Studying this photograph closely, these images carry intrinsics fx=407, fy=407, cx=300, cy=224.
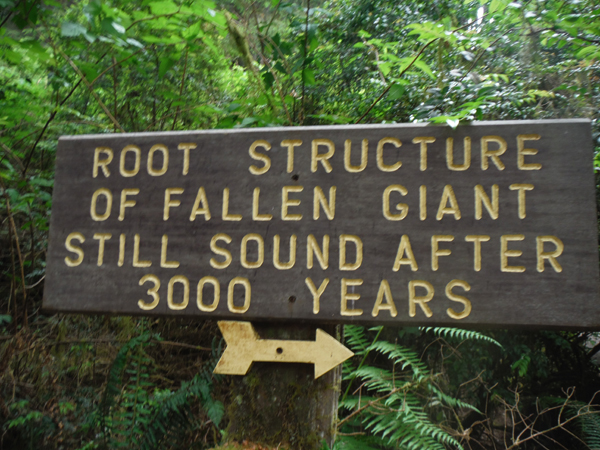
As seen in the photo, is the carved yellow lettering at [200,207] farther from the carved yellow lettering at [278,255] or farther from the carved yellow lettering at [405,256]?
the carved yellow lettering at [405,256]

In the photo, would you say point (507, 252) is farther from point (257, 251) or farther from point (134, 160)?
point (134, 160)

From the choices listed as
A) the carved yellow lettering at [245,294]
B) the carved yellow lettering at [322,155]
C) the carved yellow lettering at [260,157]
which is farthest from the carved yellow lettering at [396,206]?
the carved yellow lettering at [245,294]

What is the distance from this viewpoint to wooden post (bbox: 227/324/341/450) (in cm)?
146

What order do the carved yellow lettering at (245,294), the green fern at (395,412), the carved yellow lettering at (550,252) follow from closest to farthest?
1. the carved yellow lettering at (550,252)
2. the carved yellow lettering at (245,294)
3. the green fern at (395,412)

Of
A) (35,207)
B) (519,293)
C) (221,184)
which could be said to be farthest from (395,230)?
(35,207)

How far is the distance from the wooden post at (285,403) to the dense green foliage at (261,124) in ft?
1.31

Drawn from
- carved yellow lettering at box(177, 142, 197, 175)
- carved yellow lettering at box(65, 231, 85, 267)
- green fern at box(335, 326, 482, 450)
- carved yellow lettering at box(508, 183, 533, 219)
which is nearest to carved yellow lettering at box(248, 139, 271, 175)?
carved yellow lettering at box(177, 142, 197, 175)

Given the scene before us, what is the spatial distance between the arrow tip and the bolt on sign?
9 centimetres

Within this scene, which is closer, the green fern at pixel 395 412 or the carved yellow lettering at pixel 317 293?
the carved yellow lettering at pixel 317 293

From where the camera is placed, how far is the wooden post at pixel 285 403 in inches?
57.3

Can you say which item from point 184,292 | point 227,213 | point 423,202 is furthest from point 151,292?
point 423,202

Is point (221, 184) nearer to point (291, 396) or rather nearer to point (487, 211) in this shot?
point (291, 396)

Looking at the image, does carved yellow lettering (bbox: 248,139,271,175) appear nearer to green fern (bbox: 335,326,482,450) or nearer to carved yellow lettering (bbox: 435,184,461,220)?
carved yellow lettering (bbox: 435,184,461,220)

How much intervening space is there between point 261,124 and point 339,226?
94 centimetres
